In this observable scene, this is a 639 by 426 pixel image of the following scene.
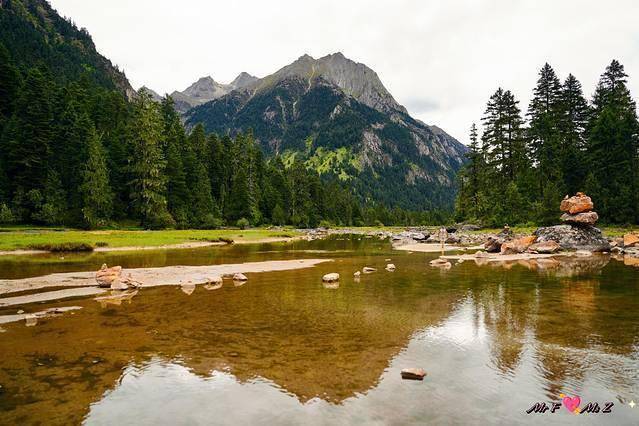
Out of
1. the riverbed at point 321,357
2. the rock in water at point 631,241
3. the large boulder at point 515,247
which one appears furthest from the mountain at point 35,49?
the rock in water at point 631,241

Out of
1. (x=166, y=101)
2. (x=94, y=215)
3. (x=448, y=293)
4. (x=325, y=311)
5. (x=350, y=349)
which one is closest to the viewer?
(x=350, y=349)

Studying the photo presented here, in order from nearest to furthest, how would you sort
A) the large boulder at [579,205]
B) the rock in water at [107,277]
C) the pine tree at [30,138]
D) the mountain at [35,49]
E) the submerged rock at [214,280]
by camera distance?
the rock in water at [107,277]
the submerged rock at [214,280]
the large boulder at [579,205]
the pine tree at [30,138]
the mountain at [35,49]

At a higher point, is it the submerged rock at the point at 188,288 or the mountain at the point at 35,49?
the mountain at the point at 35,49

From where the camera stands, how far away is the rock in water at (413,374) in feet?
27.5

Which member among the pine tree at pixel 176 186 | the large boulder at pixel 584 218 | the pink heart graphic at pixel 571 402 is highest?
the pine tree at pixel 176 186

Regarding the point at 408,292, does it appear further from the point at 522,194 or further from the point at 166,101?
the point at 166,101

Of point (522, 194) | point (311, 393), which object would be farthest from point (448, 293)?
point (522, 194)

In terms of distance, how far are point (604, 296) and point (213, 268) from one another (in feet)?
77.0

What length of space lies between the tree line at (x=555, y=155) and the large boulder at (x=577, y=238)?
14741mm

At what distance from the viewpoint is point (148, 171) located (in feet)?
246

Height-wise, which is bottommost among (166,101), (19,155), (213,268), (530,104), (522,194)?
(213,268)

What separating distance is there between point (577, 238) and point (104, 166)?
73406 mm

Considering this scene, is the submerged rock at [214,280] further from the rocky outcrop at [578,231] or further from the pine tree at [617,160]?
the pine tree at [617,160]

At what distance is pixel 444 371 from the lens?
889cm
